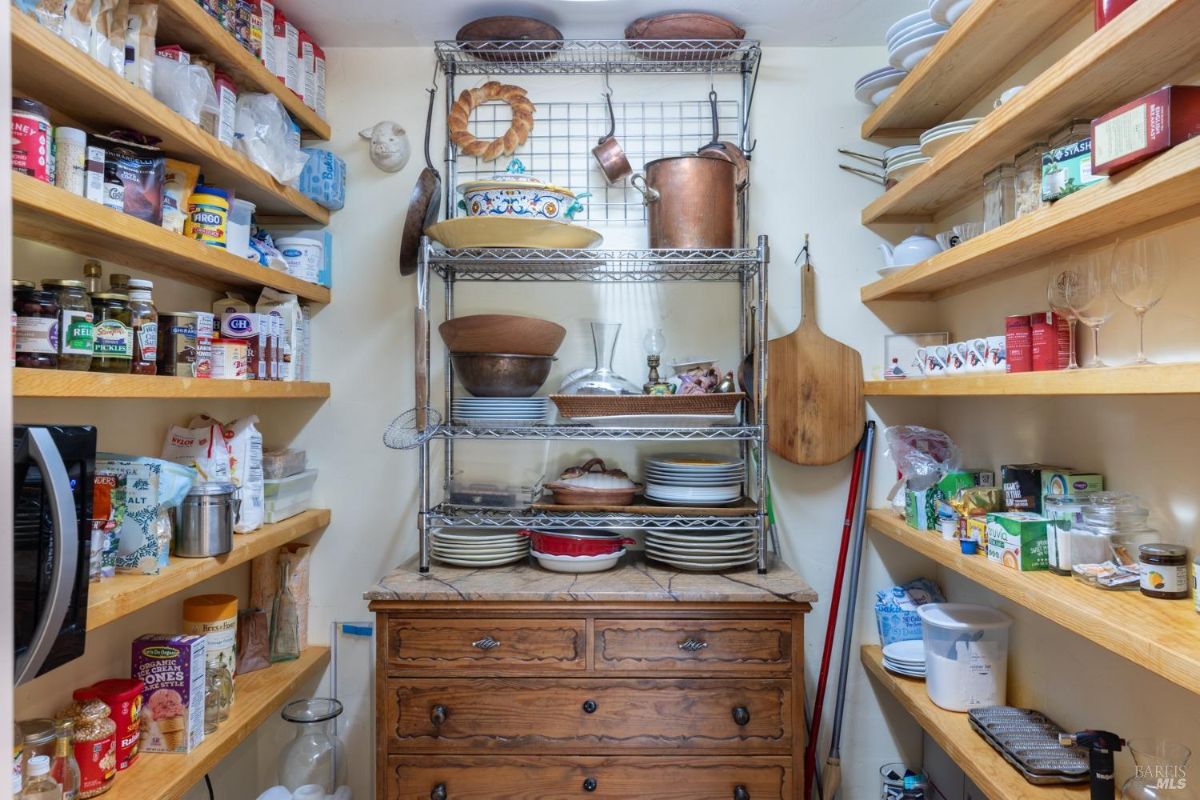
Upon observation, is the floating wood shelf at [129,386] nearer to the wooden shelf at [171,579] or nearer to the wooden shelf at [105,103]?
the wooden shelf at [171,579]

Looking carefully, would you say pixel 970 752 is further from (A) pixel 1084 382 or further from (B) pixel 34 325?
(B) pixel 34 325

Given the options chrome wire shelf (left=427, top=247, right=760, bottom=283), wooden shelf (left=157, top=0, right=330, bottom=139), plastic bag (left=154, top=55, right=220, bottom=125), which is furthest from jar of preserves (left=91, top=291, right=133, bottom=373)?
chrome wire shelf (left=427, top=247, right=760, bottom=283)

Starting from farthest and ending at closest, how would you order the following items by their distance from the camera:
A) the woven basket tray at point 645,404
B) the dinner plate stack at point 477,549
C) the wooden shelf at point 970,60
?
the dinner plate stack at point 477,549 → the woven basket tray at point 645,404 → the wooden shelf at point 970,60

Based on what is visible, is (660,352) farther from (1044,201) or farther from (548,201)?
(1044,201)

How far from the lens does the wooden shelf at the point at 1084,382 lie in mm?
1033

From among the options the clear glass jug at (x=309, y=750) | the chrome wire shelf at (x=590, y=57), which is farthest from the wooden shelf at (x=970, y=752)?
the chrome wire shelf at (x=590, y=57)

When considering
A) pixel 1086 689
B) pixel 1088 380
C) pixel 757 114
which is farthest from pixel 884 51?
pixel 1086 689

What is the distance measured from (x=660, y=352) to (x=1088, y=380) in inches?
47.6

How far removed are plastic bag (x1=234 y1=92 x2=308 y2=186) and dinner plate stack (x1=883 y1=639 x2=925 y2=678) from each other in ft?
6.77

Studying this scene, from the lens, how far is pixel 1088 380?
1.22 metres

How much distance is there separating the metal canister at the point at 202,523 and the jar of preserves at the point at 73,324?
45 cm

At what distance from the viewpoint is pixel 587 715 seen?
1.86m

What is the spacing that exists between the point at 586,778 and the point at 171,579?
103cm

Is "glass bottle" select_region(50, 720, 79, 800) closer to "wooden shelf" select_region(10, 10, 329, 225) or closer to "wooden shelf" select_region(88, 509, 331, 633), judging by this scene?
"wooden shelf" select_region(88, 509, 331, 633)
